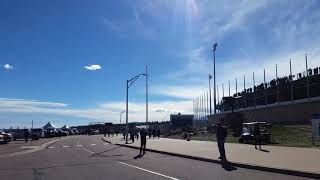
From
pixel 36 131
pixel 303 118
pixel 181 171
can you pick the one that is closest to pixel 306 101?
pixel 303 118

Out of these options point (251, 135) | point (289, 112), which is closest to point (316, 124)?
point (251, 135)

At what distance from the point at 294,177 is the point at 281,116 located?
80.6m

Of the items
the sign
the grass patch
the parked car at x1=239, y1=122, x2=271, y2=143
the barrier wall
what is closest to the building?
the barrier wall

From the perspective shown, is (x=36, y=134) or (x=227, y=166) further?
(x=36, y=134)

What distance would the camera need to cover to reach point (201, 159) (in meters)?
25.0

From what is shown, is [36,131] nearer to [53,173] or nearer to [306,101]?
[306,101]

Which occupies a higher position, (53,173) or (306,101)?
(306,101)

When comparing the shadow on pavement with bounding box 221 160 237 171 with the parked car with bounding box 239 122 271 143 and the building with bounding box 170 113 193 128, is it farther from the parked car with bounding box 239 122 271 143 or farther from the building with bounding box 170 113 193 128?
the building with bounding box 170 113 193 128

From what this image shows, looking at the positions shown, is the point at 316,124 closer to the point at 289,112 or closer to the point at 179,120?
the point at 289,112

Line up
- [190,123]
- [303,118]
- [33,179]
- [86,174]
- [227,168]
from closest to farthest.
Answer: [33,179] → [86,174] → [227,168] → [303,118] → [190,123]

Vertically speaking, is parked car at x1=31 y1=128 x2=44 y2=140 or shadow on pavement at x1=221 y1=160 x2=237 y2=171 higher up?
parked car at x1=31 y1=128 x2=44 y2=140

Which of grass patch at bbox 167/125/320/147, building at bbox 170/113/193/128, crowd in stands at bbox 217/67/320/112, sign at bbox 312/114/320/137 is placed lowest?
grass patch at bbox 167/125/320/147

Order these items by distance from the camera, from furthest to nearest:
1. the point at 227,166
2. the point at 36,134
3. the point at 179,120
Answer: the point at 179,120 < the point at 36,134 < the point at 227,166

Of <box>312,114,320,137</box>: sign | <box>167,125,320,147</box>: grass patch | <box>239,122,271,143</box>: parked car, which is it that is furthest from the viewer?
<box>239,122,271,143</box>: parked car
